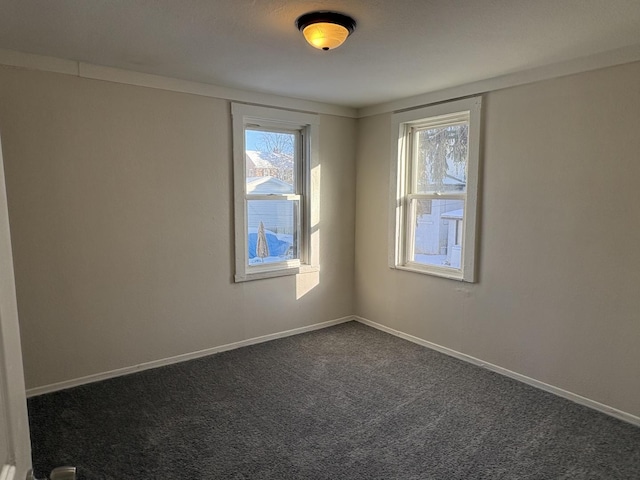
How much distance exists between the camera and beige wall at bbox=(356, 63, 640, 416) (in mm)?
2635

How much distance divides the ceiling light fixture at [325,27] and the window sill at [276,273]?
226cm

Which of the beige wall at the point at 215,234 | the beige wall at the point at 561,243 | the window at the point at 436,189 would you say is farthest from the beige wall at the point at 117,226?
the beige wall at the point at 561,243

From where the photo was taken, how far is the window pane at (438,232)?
3719 mm

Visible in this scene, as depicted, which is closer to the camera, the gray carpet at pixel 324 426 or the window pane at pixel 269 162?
the gray carpet at pixel 324 426

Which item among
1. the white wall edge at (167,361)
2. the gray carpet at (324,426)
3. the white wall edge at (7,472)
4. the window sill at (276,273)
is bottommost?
the gray carpet at (324,426)

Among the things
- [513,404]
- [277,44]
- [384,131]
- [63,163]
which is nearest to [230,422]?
[513,404]

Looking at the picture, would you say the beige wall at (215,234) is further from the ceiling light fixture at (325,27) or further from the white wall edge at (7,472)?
the white wall edge at (7,472)

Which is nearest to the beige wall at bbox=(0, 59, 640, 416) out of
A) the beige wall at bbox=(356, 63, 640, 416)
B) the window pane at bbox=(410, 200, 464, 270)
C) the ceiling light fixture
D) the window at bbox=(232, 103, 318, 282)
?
the beige wall at bbox=(356, 63, 640, 416)

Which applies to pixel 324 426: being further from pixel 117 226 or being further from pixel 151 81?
pixel 151 81

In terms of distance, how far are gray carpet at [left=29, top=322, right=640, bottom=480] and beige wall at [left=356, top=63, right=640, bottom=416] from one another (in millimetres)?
282

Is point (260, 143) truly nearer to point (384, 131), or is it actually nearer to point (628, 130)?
point (384, 131)

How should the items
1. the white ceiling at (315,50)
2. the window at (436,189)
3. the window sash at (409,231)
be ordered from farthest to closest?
1. the window sash at (409,231)
2. the window at (436,189)
3. the white ceiling at (315,50)

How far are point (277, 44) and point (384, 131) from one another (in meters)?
1.93

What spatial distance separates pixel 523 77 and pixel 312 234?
2.34 meters
